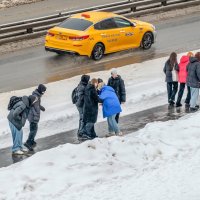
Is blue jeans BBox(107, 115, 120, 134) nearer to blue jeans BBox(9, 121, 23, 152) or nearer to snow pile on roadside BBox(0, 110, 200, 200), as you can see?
snow pile on roadside BBox(0, 110, 200, 200)

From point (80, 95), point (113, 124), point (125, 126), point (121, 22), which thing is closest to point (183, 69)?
point (125, 126)

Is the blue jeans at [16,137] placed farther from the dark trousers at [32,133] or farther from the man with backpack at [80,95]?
the man with backpack at [80,95]

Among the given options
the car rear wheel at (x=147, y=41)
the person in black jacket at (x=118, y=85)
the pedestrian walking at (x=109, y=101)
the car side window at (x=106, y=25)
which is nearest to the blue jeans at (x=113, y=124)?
the pedestrian walking at (x=109, y=101)

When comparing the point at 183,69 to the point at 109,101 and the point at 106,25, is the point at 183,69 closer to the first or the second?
the point at 109,101

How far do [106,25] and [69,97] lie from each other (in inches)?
223

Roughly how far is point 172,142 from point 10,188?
12.7 ft

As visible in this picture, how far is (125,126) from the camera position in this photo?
16.8 metres

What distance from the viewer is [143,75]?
21.3 metres

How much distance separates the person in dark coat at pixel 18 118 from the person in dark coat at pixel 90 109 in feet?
4.12

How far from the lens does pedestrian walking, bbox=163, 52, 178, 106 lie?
17859 mm

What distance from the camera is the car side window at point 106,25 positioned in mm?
23906

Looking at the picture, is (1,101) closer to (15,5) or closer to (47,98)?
(47,98)

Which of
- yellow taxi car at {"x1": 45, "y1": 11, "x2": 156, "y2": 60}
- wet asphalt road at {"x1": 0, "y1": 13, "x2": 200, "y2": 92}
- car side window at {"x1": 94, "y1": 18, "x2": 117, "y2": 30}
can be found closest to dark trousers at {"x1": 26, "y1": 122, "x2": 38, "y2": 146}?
wet asphalt road at {"x1": 0, "y1": 13, "x2": 200, "y2": 92}

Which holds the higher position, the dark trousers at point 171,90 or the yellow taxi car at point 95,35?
the yellow taxi car at point 95,35
